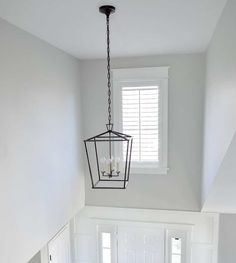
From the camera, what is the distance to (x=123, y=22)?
2.51 meters

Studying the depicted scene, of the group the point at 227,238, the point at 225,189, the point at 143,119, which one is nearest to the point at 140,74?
the point at 143,119

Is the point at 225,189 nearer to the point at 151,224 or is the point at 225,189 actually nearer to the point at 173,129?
the point at 173,129

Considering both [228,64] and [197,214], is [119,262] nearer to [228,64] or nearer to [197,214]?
[197,214]

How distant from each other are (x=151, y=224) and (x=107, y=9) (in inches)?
146

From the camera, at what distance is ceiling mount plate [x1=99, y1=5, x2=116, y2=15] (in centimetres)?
213

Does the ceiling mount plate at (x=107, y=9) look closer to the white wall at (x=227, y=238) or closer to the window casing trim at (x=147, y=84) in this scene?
the window casing trim at (x=147, y=84)

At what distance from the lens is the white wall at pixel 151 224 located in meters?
4.45

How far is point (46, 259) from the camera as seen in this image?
12.5 ft

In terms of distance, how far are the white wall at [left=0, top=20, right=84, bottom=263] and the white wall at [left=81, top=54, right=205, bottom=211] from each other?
0.40 meters

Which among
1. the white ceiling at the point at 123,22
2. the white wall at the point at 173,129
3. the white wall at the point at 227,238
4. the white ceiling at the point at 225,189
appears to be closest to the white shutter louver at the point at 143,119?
the white wall at the point at 173,129

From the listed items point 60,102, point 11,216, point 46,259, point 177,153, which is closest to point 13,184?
point 11,216

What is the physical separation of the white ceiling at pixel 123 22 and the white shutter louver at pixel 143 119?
29.9 inches

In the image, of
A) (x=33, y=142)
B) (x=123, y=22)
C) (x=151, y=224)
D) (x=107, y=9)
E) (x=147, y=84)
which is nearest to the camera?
(x=107, y=9)

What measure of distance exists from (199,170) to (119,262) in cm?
235
